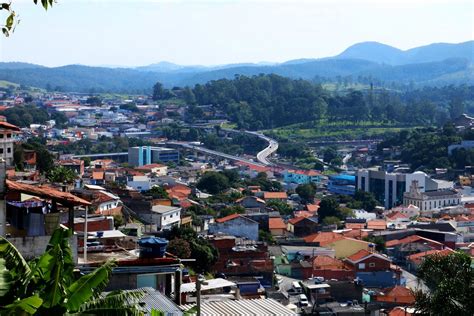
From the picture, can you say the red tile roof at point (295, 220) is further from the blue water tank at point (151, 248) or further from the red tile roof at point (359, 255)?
the blue water tank at point (151, 248)

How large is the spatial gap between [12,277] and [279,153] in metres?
59.3

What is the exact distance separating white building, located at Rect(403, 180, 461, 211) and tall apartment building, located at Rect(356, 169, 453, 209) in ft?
3.22

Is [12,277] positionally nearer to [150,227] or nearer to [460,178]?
[150,227]

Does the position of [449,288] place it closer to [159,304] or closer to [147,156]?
[159,304]

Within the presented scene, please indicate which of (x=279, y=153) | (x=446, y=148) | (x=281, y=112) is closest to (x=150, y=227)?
(x=446, y=148)

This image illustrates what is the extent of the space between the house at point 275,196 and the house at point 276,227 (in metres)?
7.76

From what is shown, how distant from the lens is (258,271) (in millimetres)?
21875

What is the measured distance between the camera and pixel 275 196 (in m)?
39.8

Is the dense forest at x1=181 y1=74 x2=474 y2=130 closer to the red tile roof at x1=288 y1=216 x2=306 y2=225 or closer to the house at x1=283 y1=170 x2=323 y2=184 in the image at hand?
the house at x1=283 y1=170 x2=323 y2=184

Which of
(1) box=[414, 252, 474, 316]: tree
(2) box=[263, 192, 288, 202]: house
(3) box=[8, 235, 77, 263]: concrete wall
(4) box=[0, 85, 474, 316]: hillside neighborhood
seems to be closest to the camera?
(3) box=[8, 235, 77, 263]: concrete wall

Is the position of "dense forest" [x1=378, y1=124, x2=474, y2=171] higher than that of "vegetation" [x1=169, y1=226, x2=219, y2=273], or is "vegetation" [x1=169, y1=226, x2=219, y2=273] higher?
"vegetation" [x1=169, y1=226, x2=219, y2=273]

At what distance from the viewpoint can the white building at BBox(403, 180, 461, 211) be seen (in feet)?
129

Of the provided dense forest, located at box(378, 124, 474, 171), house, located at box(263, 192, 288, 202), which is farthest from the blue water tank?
dense forest, located at box(378, 124, 474, 171)

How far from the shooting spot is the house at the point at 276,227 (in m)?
30.3
